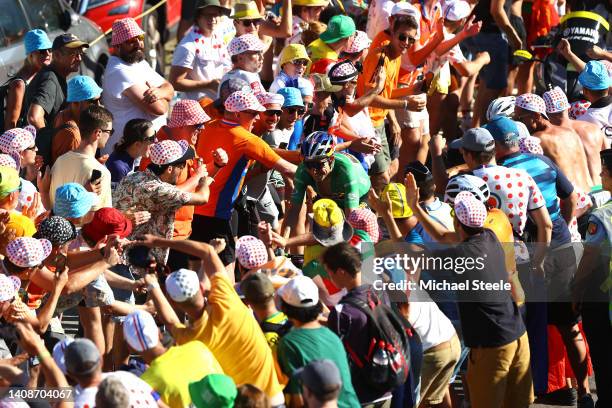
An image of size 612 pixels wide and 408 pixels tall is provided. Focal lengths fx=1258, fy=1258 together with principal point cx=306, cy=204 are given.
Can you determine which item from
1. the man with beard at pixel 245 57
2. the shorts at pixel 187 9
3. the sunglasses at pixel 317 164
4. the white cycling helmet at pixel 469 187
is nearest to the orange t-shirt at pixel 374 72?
the man with beard at pixel 245 57

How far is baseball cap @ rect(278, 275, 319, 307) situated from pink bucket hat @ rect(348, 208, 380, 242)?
1426 millimetres

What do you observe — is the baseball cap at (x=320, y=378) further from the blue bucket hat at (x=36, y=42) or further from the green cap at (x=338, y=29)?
the blue bucket hat at (x=36, y=42)

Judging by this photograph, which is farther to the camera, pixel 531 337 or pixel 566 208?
pixel 566 208

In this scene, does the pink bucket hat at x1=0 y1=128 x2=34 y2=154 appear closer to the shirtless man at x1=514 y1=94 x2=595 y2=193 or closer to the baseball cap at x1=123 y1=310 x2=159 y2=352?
the baseball cap at x1=123 y1=310 x2=159 y2=352

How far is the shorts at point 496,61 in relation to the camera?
13305 mm

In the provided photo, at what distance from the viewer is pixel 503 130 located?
9203 millimetres

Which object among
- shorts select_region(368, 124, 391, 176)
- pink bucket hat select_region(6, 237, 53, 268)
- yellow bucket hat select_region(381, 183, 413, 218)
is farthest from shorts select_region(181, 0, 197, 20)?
pink bucket hat select_region(6, 237, 53, 268)

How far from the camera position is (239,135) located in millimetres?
9117

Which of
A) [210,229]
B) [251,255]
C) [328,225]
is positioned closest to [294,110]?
[210,229]

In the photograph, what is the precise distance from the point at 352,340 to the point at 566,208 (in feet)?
10.0

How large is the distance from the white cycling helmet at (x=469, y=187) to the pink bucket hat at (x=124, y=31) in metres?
3.07

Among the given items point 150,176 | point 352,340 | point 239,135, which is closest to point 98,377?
point 352,340

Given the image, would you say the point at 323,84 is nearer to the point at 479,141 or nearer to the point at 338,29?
the point at 338,29

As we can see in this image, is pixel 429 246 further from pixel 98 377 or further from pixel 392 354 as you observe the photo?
pixel 98 377
